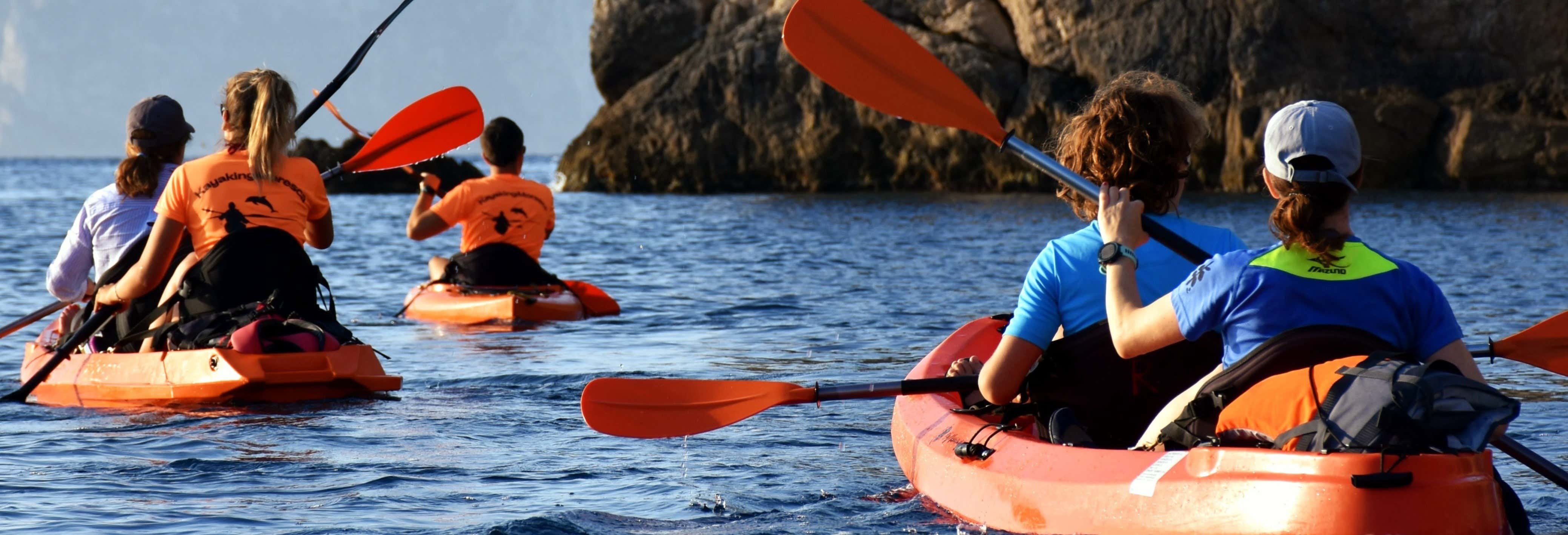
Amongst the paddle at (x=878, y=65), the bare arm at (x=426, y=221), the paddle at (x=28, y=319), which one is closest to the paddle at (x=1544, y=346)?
the paddle at (x=878, y=65)

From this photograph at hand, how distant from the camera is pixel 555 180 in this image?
4012 cm

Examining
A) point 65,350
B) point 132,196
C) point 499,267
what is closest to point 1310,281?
point 132,196

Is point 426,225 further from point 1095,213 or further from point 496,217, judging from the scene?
point 1095,213

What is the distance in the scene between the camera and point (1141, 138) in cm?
348

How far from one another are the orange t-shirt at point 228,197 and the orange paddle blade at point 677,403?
82.6 inches

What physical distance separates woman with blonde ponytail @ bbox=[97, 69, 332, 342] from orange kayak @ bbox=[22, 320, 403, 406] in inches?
10.0

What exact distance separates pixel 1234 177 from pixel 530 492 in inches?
993

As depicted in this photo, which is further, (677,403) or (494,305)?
(494,305)

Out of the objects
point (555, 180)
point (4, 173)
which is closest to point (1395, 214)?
point (555, 180)

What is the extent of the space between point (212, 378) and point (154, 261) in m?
0.53

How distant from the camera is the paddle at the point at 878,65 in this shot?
4.66 m

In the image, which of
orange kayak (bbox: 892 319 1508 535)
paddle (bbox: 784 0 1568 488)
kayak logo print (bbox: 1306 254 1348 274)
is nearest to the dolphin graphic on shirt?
paddle (bbox: 784 0 1568 488)

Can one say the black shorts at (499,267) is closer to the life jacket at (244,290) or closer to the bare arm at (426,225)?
the bare arm at (426,225)

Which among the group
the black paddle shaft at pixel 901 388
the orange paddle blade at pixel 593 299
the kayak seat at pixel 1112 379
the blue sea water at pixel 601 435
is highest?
the kayak seat at pixel 1112 379
